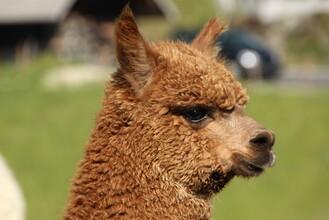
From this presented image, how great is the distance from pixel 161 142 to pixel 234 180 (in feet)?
39.3

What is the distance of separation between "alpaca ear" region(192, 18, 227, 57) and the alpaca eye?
0.52m

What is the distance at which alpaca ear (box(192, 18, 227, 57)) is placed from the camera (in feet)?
14.7

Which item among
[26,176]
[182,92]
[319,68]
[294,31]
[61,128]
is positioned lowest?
[182,92]

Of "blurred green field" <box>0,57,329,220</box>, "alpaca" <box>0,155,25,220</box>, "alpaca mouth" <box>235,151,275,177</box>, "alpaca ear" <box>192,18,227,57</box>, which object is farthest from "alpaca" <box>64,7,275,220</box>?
"blurred green field" <box>0,57,329,220</box>

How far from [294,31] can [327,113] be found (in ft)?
72.6

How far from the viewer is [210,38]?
4516mm

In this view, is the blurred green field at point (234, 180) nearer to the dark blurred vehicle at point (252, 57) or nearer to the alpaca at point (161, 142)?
the dark blurred vehicle at point (252, 57)

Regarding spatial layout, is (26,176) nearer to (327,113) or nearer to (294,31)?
(327,113)

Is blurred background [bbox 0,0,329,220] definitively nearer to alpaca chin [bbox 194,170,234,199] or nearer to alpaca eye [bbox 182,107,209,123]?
alpaca eye [bbox 182,107,209,123]

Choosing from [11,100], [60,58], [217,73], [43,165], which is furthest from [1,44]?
[217,73]

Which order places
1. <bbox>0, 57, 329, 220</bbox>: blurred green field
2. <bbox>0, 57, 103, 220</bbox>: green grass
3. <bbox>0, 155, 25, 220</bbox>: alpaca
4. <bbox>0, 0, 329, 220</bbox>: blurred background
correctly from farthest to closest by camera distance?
<bbox>0, 0, 329, 220</bbox>: blurred background
<bbox>0, 57, 329, 220</bbox>: blurred green field
<bbox>0, 57, 103, 220</bbox>: green grass
<bbox>0, 155, 25, 220</bbox>: alpaca

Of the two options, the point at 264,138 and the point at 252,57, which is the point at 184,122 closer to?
the point at 264,138

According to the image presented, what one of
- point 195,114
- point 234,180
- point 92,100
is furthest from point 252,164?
point 92,100

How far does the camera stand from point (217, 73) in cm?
407
